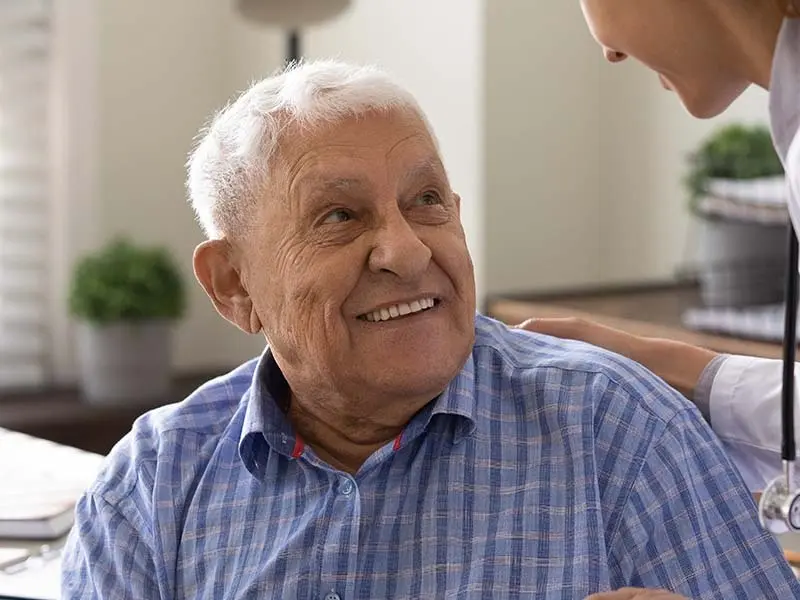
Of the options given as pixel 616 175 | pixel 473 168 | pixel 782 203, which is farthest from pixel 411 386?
pixel 616 175

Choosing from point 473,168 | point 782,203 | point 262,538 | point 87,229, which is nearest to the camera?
point 262,538

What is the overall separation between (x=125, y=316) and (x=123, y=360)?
124mm

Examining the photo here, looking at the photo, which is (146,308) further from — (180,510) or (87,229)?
(180,510)

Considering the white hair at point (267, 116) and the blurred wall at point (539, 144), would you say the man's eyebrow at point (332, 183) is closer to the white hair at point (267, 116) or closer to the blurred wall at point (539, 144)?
the white hair at point (267, 116)

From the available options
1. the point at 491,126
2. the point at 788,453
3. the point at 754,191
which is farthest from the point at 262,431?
the point at 491,126

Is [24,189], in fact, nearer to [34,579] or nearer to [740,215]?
[740,215]

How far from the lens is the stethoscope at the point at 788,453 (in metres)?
1.57

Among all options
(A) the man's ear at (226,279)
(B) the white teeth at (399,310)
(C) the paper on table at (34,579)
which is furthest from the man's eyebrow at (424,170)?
(C) the paper on table at (34,579)

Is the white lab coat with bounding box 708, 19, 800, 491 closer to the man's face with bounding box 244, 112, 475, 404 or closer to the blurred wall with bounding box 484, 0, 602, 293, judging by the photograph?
the man's face with bounding box 244, 112, 475, 404

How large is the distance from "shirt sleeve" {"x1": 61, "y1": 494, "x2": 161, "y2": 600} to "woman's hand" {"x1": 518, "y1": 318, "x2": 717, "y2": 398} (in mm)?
540

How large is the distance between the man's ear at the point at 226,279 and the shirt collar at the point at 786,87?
2.33 feet

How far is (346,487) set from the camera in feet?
5.44

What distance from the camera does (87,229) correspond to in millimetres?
4391

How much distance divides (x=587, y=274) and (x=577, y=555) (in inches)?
103
